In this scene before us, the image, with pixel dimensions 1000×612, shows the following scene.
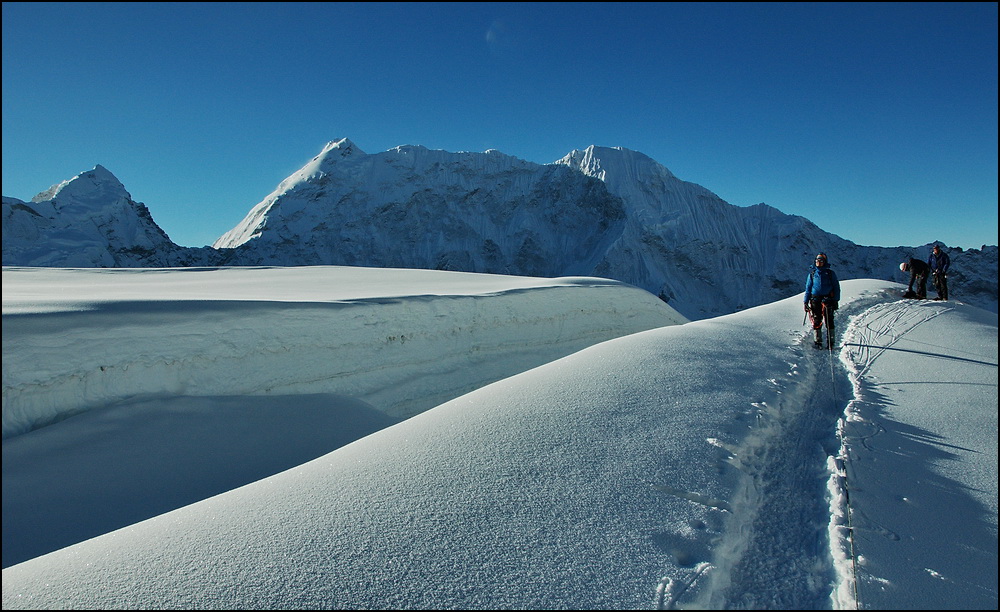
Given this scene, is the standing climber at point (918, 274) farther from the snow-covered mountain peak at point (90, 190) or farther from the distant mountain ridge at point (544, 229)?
the snow-covered mountain peak at point (90, 190)

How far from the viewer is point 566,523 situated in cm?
195

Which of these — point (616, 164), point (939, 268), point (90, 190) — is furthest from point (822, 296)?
point (616, 164)

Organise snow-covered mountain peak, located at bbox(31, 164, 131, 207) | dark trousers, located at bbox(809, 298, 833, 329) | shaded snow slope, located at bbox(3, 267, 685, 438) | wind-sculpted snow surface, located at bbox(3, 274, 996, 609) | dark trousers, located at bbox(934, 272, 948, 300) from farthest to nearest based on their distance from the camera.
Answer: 1. snow-covered mountain peak, located at bbox(31, 164, 131, 207)
2. dark trousers, located at bbox(934, 272, 948, 300)
3. dark trousers, located at bbox(809, 298, 833, 329)
4. shaded snow slope, located at bbox(3, 267, 685, 438)
5. wind-sculpted snow surface, located at bbox(3, 274, 996, 609)

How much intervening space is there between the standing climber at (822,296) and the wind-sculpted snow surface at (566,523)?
222 cm

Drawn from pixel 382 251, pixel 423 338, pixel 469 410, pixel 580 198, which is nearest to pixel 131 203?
pixel 382 251

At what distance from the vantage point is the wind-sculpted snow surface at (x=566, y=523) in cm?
161

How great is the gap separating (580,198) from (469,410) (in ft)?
181

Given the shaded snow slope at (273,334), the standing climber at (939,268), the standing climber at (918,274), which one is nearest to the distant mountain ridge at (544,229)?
the standing climber at (918,274)

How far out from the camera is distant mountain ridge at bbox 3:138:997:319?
162 ft

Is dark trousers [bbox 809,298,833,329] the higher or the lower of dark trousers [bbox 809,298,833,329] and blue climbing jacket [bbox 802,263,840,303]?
the lower

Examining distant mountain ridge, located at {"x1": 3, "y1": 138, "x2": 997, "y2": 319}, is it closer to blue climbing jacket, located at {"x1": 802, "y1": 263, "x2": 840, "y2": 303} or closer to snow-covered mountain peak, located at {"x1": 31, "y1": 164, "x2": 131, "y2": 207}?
snow-covered mountain peak, located at {"x1": 31, "y1": 164, "x2": 131, "y2": 207}

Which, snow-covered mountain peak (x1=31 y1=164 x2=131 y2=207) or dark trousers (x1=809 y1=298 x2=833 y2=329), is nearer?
dark trousers (x1=809 y1=298 x2=833 y2=329)

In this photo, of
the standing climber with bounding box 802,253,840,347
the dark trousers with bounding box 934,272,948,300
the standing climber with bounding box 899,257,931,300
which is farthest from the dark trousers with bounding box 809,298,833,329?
the dark trousers with bounding box 934,272,948,300

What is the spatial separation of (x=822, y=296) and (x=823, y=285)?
0.41 ft
